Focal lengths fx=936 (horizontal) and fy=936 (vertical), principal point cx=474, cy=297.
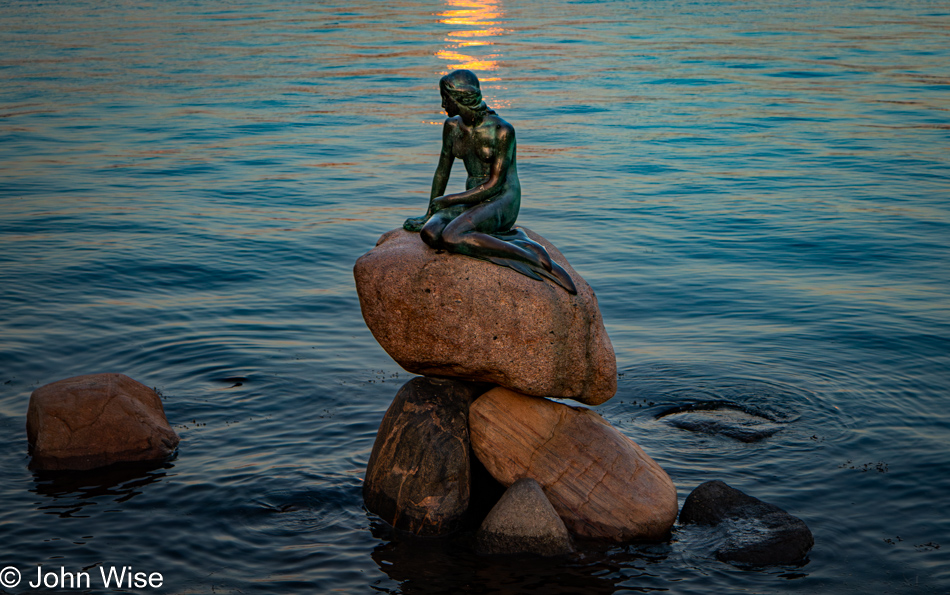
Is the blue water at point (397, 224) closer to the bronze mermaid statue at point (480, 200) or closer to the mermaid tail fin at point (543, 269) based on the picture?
the mermaid tail fin at point (543, 269)

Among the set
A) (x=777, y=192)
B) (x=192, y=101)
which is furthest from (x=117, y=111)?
(x=777, y=192)

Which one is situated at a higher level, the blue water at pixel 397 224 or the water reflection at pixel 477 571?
the blue water at pixel 397 224

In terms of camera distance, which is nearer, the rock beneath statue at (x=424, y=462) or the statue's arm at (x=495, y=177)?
the rock beneath statue at (x=424, y=462)

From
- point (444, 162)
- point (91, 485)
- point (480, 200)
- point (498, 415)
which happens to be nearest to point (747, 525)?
point (498, 415)

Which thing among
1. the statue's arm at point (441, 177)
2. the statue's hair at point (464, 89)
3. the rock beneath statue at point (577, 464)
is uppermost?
the statue's hair at point (464, 89)

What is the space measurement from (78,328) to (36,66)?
33.4 m

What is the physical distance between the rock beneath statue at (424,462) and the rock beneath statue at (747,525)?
2.55 metres

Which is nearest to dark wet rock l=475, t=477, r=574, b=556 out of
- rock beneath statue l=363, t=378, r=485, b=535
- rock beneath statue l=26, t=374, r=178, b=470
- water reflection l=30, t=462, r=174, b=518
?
rock beneath statue l=363, t=378, r=485, b=535

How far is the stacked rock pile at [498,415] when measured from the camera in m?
9.81

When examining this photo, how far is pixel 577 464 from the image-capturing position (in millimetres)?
10281

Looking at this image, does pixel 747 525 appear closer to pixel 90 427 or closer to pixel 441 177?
pixel 441 177

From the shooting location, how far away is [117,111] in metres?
35.5

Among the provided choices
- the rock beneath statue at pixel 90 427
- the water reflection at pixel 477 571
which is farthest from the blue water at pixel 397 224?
the rock beneath statue at pixel 90 427

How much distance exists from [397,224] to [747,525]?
14.4 metres
